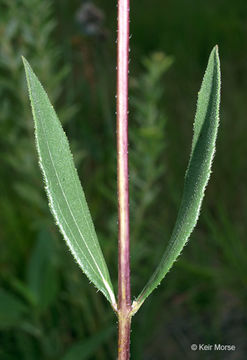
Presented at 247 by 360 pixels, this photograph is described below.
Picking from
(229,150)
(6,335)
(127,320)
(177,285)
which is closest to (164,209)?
(177,285)

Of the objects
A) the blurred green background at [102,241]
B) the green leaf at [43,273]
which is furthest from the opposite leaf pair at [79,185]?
the green leaf at [43,273]

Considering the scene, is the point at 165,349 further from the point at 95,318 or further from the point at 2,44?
the point at 2,44

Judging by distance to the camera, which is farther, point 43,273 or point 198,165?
point 43,273

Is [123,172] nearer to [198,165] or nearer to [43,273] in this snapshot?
[198,165]

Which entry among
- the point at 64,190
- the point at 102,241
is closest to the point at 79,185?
the point at 64,190

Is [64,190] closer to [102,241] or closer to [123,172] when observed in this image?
[123,172]

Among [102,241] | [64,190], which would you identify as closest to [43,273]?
[102,241]
